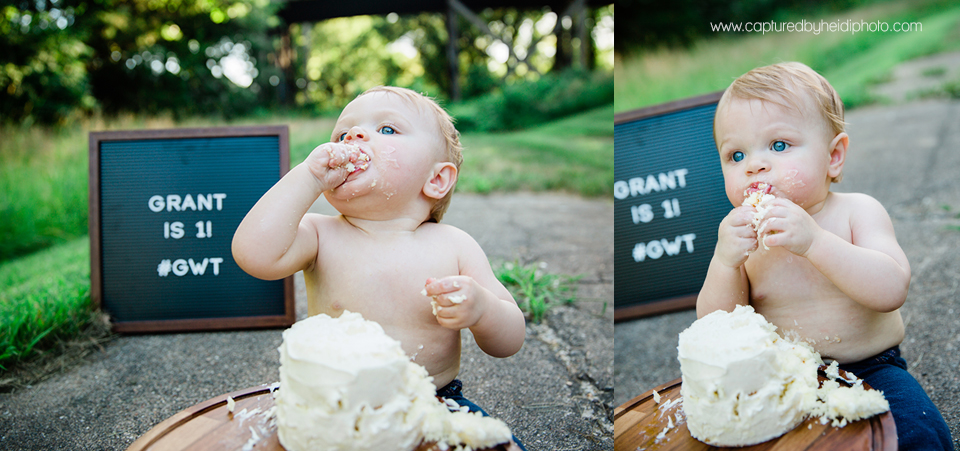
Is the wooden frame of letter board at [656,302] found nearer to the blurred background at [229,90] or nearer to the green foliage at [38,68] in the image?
the blurred background at [229,90]

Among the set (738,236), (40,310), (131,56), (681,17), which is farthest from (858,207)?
(131,56)

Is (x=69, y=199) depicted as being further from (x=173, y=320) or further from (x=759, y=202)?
(x=759, y=202)

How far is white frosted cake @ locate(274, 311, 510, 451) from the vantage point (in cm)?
110

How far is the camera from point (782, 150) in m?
1.46

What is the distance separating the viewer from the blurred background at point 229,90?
433cm

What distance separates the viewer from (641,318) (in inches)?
111

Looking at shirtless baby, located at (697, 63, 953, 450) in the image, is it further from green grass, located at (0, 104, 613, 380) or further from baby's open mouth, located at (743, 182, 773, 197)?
green grass, located at (0, 104, 613, 380)

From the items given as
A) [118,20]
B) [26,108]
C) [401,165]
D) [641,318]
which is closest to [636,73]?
[641,318]

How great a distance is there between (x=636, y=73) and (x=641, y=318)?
4.73 m

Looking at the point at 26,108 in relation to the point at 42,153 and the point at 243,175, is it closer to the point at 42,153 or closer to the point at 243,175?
the point at 42,153

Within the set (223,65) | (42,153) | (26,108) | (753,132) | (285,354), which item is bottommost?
(285,354)

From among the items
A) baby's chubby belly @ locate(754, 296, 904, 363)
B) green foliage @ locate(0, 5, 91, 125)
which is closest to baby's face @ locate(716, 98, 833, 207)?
baby's chubby belly @ locate(754, 296, 904, 363)

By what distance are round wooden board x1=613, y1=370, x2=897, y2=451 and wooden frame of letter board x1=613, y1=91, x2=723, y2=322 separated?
1.18m

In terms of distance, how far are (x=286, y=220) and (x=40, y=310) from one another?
1704 millimetres
